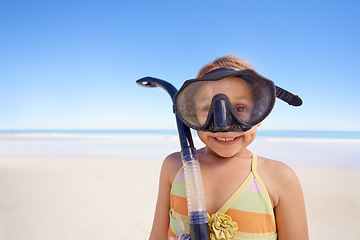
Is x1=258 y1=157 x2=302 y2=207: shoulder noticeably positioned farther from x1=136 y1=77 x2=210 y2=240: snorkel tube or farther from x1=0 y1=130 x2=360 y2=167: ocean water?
x1=0 y1=130 x2=360 y2=167: ocean water


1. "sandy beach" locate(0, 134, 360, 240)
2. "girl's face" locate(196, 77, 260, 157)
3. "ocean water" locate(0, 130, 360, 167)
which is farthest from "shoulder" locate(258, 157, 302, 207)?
"ocean water" locate(0, 130, 360, 167)

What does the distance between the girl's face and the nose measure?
2.7 inches

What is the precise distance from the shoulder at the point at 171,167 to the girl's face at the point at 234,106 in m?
0.28

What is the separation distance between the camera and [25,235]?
2.97 meters

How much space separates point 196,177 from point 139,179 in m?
4.20

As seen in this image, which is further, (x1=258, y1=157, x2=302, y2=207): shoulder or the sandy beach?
the sandy beach

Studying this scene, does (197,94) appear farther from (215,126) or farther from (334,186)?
(334,186)

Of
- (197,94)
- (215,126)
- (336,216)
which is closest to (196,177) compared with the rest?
(215,126)

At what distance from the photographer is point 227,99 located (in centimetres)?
113

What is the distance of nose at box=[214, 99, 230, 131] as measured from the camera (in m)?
1.09

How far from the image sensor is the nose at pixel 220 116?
1.09 metres

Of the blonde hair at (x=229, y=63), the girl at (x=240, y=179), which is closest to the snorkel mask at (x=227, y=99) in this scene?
the girl at (x=240, y=179)

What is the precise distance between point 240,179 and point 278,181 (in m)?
0.17

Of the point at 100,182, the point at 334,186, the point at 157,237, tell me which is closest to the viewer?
the point at 157,237
